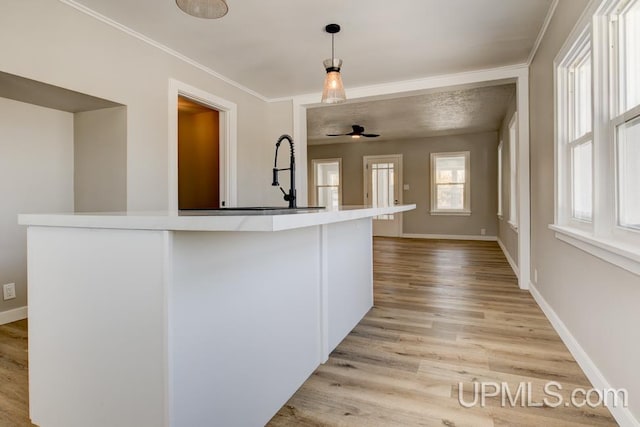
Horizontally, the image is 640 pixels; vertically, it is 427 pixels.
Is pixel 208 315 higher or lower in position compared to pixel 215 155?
lower

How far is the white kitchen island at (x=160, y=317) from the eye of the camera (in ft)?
3.35

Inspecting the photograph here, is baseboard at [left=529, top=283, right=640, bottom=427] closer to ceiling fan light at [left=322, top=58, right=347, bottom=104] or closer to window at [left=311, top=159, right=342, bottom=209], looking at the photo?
ceiling fan light at [left=322, top=58, right=347, bottom=104]

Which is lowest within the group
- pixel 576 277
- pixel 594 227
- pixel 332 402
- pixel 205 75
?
pixel 332 402

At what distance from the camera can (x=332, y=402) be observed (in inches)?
64.4

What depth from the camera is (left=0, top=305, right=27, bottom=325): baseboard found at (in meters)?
2.76

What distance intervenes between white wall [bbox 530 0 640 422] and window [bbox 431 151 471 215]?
15.1 ft

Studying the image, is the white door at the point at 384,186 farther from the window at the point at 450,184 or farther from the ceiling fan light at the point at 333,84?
the ceiling fan light at the point at 333,84

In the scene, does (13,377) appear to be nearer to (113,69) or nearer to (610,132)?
(113,69)

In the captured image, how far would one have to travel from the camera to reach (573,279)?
2141 mm

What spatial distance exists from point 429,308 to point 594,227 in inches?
59.7

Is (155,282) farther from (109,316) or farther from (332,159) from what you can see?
(332,159)

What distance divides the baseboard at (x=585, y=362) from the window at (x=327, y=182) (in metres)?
6.43

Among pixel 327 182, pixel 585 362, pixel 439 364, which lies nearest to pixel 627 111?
pixel 585 362

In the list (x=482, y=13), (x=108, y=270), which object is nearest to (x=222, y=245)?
(x=108, y=270)
